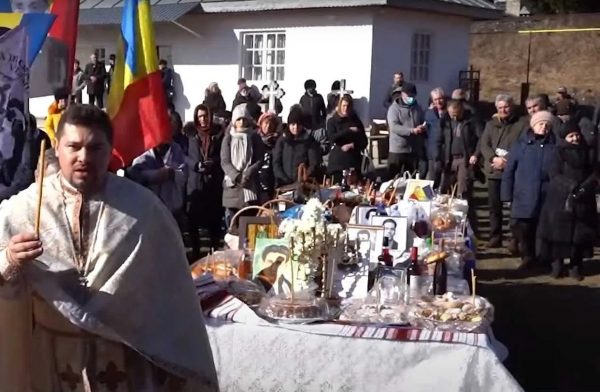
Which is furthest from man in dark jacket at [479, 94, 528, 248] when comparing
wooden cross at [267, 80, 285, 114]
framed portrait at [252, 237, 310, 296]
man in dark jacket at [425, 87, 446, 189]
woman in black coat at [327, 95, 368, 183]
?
Result: wooden cross at [267, 80, 285, 114]

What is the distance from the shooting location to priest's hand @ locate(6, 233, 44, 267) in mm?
2740

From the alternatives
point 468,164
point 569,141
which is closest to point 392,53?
point 468,164

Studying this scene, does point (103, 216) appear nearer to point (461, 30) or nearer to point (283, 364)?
point (283, 364)

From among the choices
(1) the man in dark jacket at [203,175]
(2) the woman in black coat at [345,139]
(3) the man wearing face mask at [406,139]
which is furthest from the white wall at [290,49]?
(1) the man in dark jacket at [203,175]

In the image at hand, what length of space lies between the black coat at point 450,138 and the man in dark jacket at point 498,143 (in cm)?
28

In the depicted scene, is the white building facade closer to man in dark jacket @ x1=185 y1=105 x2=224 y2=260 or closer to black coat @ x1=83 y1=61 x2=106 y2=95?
black coat @ x1=83 y1=61 x2=106 y2=95

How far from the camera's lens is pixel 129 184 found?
310 cm

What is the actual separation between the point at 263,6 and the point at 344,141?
30.0 feet

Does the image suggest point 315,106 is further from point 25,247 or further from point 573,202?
point 25,247

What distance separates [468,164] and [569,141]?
2.18 m

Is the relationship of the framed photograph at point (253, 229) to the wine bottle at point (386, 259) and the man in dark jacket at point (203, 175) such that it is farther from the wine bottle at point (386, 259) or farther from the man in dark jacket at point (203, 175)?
the man in dark jacket at point (203, 175)

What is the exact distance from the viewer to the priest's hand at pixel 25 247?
274cm

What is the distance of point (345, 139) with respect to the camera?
35.1 feet

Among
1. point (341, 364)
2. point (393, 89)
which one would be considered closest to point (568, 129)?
point (341, 364)
